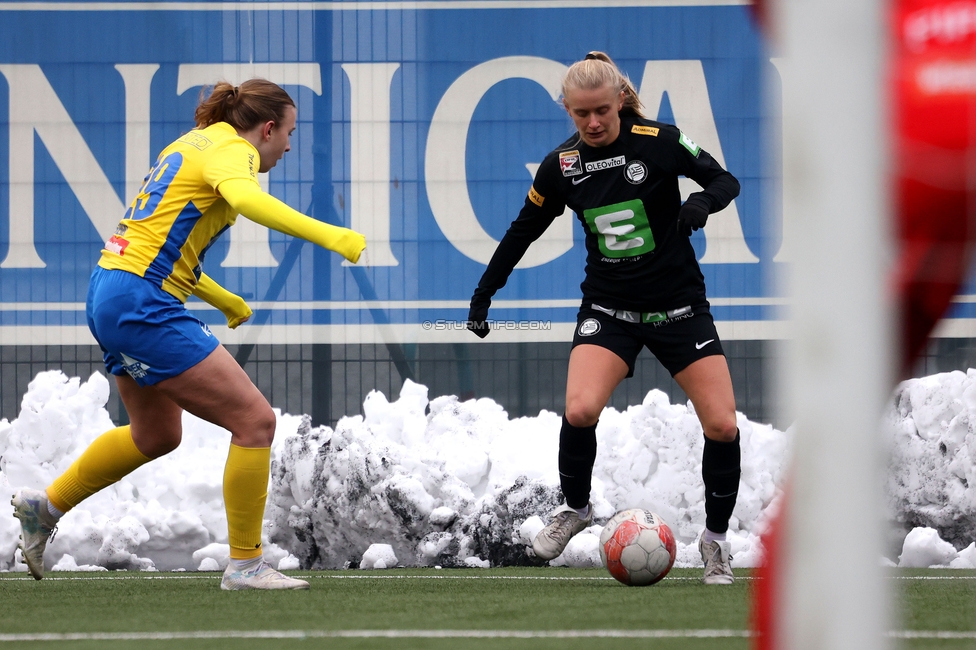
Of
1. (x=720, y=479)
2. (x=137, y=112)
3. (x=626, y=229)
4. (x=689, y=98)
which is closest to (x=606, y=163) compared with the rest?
(x=626, y=229)

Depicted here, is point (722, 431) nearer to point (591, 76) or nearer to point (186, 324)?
point (591, 76)

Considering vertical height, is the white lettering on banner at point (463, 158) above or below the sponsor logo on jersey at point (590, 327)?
above

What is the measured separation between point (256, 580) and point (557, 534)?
3.57ft

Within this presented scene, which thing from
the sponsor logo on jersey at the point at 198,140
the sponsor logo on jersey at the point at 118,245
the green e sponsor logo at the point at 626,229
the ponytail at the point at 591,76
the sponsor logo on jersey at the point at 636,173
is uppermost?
the ponytail at the point at 591,76

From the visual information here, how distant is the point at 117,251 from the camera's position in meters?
4.16

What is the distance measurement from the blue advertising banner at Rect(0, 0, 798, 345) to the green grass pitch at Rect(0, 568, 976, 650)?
6.74ft

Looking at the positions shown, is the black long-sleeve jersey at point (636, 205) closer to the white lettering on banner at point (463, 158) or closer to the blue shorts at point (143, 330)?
the blue shorts at point (143, 330)

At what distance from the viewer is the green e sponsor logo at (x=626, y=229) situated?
4500 mm

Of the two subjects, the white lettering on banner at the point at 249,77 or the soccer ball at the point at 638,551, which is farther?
the white lettering on banner at the point at 249,77

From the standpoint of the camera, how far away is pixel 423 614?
3.40 m

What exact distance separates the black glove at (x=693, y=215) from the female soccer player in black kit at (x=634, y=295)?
0.23 metres

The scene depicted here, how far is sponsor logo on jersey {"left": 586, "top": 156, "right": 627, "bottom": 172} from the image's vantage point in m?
4.54

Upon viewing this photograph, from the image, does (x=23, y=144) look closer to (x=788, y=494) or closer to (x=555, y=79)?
(x=555, y=79)

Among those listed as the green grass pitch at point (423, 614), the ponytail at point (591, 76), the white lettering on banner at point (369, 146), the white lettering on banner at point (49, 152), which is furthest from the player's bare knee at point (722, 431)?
the white lettering on banner at point (49, 152)
